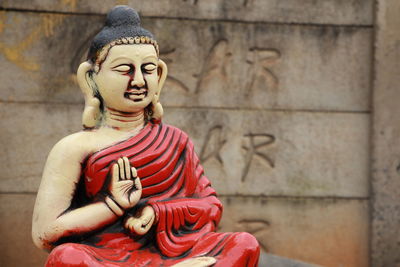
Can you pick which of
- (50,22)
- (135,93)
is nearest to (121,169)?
(135,93)

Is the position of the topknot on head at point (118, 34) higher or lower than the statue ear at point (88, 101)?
higher

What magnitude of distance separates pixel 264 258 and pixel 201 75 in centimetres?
139

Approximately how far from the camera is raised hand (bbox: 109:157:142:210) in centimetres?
386

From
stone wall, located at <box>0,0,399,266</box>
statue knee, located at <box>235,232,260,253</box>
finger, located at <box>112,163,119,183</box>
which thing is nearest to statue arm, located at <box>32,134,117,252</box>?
finger, located at <box>112,163,119,183</box>

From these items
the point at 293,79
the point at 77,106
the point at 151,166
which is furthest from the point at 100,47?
the point at 293,79

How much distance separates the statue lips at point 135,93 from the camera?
3977mm

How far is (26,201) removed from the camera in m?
6.25

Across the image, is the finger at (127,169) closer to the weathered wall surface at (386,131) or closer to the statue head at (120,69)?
the statue head at (120,69)

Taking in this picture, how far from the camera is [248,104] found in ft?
21.0

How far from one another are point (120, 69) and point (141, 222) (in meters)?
0.69

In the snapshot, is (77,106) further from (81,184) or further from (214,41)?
(81,184)

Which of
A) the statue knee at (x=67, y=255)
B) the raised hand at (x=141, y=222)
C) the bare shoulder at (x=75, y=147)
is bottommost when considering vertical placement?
the statue knee at (x=67, y=255)

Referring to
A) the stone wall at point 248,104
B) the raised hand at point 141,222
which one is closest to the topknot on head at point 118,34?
the raised hand at point 141,222

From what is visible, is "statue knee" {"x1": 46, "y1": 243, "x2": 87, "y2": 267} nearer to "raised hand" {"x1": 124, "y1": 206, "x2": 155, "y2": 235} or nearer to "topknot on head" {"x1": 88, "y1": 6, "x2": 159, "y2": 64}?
"raised hand" {"x1": 124, "y1": 206, "x2": 155, "y2": 235}
